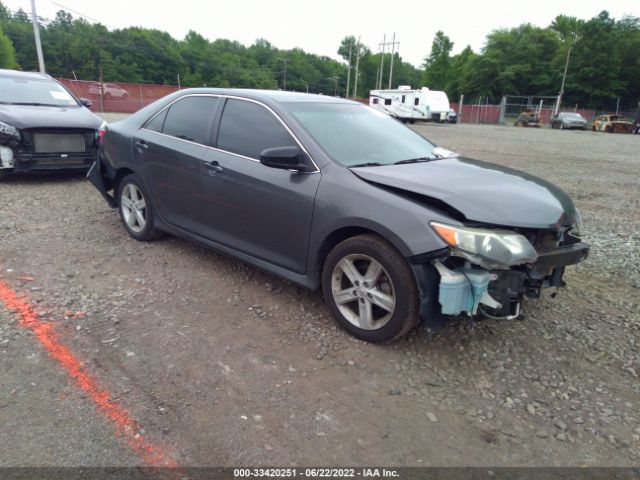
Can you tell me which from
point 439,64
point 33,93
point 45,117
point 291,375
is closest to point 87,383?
point 291,375

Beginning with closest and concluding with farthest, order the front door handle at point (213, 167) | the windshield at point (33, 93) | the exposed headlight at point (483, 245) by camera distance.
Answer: the exposed headlight at point (483, 245)
the front door handle at point (213, 167)
the windshield at point (33, 93)

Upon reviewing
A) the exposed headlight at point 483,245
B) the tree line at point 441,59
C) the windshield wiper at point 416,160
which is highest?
the tree line at point 441,59

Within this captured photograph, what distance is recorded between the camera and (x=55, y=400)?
2.50 meters

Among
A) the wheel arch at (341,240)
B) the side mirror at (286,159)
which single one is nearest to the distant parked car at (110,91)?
the side mirror at (286,159)

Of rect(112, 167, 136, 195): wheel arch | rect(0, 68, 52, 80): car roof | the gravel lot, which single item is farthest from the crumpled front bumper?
rect(0, 68, 52, 80): car roof

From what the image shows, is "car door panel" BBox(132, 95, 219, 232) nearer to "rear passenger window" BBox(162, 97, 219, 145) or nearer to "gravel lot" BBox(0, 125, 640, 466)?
"rear passenger window" BBox(162, 97, 219, 145)

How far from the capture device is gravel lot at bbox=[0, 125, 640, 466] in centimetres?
229

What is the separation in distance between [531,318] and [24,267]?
4.33 metres

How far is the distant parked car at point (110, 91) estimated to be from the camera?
99.8 feet

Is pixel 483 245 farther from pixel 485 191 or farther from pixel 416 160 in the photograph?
pixel 416 160

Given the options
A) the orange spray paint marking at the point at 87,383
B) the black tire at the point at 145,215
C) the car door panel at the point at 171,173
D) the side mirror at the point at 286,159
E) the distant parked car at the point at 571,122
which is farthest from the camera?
the distant parked car at the point at 571,122

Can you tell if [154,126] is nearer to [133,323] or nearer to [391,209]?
[133,323]

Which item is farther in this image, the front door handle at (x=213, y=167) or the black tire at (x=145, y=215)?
the black tire at (x=145, y=215)

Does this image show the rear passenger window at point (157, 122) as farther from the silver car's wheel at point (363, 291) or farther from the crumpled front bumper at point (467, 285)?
the crumpled front bumper at point (467, 285)
